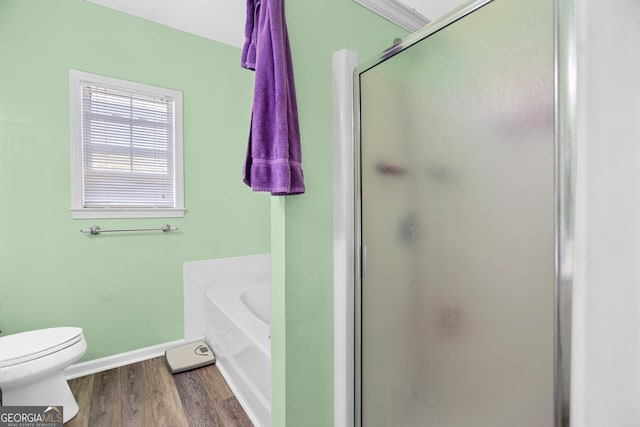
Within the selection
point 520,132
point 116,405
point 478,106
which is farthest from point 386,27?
point 116,405

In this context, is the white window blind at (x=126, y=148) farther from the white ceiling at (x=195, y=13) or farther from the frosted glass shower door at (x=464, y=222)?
the frosted glass shower door at (x=464, y=222)

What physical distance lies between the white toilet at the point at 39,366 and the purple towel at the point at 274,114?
4.91 feet

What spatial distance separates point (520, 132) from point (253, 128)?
78 cm

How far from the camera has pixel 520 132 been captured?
2.31ft

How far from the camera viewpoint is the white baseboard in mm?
1957

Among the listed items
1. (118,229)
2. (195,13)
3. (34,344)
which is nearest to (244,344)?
(34,344)

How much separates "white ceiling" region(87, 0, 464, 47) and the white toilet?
7.03ft

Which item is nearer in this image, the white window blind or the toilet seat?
the toilet seat

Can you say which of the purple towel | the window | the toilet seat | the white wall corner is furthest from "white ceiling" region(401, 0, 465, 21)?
the toilet seat

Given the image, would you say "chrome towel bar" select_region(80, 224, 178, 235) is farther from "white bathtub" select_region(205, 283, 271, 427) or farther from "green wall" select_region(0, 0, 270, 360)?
"white bathtub" select_region(205, 283, 271, 427)

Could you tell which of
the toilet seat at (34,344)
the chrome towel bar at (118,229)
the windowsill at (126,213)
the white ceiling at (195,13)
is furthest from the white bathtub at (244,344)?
the white ceiling at (195,13)

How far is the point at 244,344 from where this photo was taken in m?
1.68

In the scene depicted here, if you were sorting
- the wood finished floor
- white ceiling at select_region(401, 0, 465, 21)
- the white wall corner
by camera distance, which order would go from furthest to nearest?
1. white ceiling at select_region(401, 0, 465, 21)
2. the wood finished floor
3. the white wall corner

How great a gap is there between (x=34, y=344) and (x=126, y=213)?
91 centimetres
